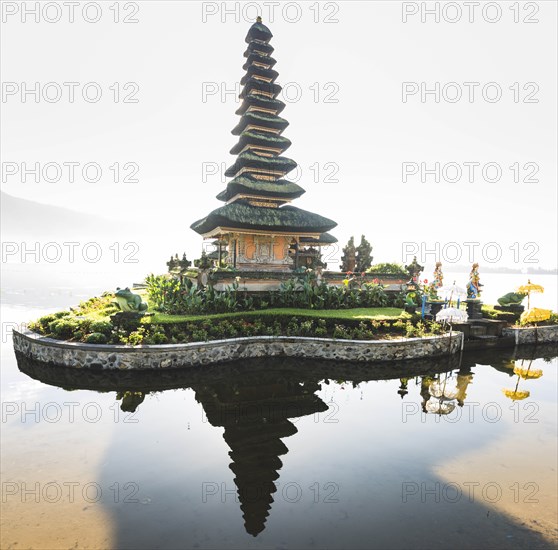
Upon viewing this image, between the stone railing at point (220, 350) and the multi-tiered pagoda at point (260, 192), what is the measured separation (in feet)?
34.7

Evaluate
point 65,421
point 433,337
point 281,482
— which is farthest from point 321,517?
point 433,337

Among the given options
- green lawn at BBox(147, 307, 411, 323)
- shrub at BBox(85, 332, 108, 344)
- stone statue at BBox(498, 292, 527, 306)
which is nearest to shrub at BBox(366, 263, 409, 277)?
stone statue at BBox(498, 292, 527, 306)

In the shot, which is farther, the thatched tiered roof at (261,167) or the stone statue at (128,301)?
the thatched tiered roof at (261,167)

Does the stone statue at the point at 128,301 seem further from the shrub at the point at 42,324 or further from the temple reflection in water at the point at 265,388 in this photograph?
the shrub at the point at 42,324

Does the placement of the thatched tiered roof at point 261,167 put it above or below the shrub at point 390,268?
above

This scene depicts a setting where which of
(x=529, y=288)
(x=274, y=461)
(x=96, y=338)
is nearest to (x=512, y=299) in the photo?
(x=529, y=288)

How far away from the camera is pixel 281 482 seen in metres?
8.21

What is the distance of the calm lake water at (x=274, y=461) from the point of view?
6738 millimetres

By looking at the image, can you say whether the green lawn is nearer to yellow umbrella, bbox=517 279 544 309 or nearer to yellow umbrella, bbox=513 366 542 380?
yellow umbrella, bbox=513 366 542 380

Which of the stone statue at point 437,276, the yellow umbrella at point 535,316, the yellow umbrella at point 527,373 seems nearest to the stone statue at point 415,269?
the stone statue at point 437,276

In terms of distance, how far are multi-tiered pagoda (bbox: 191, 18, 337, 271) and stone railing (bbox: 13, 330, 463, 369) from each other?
10564 millimetres

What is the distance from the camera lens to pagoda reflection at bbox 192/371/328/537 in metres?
7.83

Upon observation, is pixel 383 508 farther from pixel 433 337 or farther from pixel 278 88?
pixel 278 88

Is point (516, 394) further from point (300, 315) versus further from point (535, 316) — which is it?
point (300, 315)
